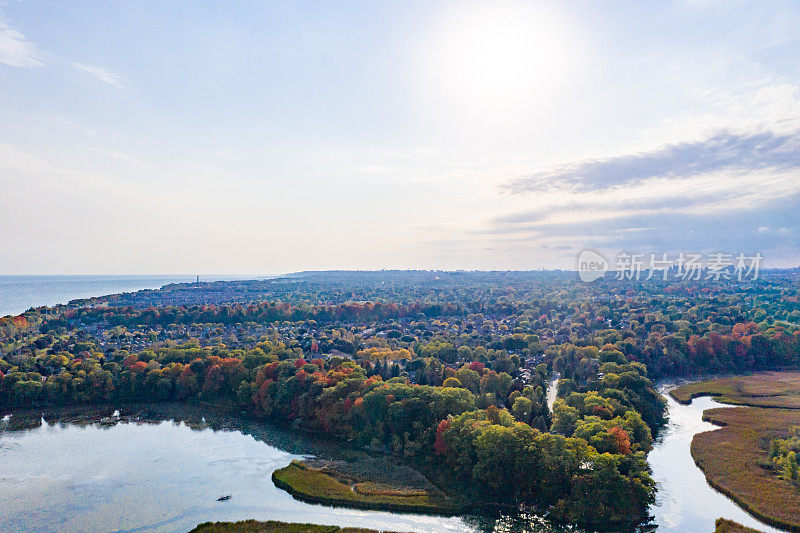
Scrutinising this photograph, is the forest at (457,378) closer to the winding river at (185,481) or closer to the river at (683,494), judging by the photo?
the river at (683,494)

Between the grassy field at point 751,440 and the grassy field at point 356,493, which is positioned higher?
the grassy field at point 751,440

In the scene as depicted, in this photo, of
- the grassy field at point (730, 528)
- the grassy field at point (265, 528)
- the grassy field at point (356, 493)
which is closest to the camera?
the grassy field at point (730, 528)

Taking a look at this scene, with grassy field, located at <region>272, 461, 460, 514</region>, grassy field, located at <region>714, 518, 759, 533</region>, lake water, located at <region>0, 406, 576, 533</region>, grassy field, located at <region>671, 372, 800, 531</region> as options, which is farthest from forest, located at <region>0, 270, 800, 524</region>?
grassy field, located at <region>714, 518, 759, 533</region>

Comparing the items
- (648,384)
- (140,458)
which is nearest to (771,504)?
(648,384)

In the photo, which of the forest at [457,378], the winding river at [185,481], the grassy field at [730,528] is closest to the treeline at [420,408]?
the forest at [457,378]

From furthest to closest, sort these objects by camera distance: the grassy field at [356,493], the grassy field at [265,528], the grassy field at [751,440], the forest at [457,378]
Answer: the forest at [457,378] → the grassy field at [356,493] → the grassy field at [751,440] → the grassy field at [265,528]

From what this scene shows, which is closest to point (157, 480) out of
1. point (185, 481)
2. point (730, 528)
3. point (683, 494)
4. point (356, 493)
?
point (185, 481)

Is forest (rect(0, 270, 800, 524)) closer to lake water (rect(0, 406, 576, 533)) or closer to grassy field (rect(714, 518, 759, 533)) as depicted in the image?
lake water (rect(0, 406, 576, 533))
